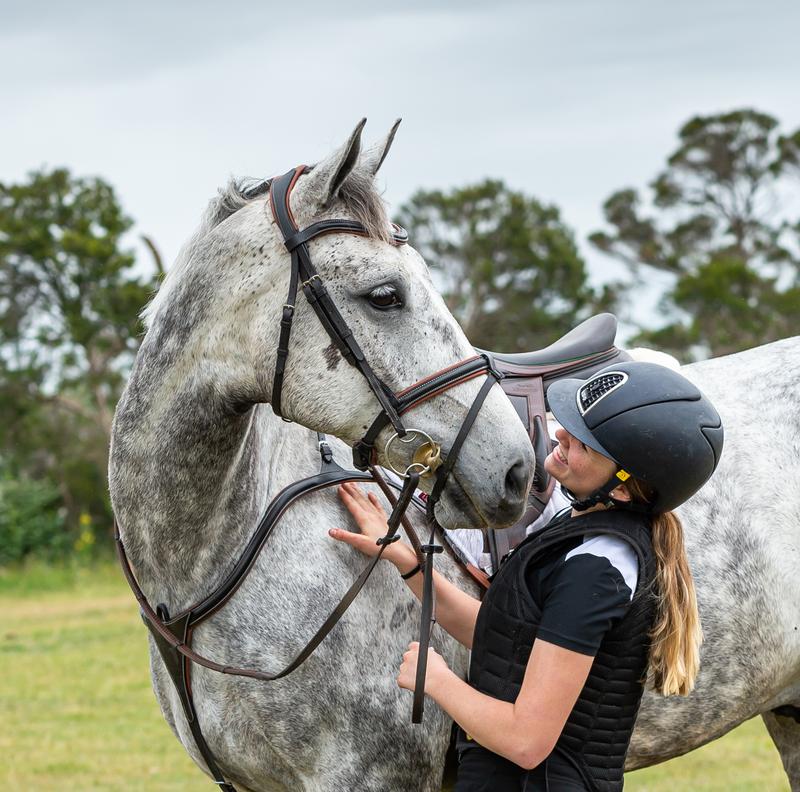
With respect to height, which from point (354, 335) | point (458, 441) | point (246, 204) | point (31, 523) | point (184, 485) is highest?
point (246, 204)

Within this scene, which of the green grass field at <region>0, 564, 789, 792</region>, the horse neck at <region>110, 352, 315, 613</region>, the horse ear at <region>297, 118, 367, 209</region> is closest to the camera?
the horse ear at <region>297, 118, 367, 209</region>

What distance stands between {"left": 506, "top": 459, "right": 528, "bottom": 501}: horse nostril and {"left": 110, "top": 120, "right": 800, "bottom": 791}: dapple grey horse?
3 centimetres

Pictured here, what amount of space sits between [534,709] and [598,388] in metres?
0.79

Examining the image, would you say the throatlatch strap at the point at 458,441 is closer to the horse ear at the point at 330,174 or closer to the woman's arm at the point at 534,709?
the woman's arm at the point at 534,709

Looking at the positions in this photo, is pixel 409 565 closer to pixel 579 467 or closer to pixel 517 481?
pixel 517 481

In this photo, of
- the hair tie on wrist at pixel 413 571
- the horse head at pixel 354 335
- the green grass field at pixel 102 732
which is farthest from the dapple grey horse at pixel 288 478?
the green grass field at pixel 102 732

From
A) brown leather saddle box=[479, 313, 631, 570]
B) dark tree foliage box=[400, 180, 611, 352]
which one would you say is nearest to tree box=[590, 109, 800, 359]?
dark tree foliage box=[400, 180, 611, 352]

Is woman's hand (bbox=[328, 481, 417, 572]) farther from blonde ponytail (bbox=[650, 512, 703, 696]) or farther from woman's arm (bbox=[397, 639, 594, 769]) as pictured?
blonde ponytail (bbox=[650, 512, 703, 696])

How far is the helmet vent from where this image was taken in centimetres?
255

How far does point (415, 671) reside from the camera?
254 cm

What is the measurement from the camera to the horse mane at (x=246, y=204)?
279 cm

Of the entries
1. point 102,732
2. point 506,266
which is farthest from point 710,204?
point 102,732

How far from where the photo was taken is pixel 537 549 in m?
2.52

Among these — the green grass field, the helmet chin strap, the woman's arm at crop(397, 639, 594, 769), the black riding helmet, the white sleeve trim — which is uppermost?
the black riding helmet
